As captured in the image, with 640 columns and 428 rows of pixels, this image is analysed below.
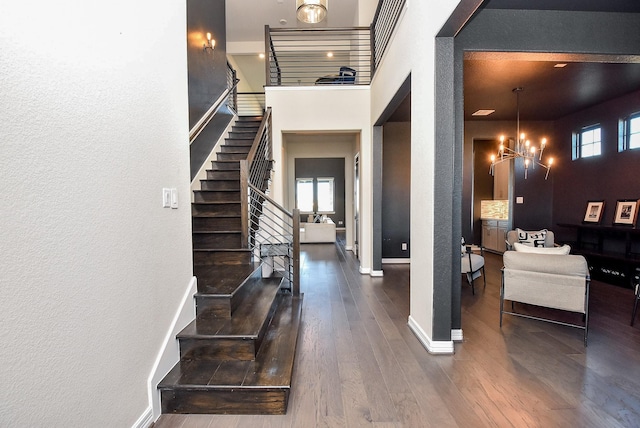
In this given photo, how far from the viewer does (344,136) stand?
8133mm

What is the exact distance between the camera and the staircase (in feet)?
5.74

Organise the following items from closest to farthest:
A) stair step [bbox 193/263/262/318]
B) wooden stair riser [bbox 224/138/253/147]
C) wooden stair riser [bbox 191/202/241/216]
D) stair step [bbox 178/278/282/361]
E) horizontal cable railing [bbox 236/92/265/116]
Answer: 1. stair step [bbox 178/278/282/361]
2. stair step [bbox 193/263/262/318]
3. wooden stair riser [bbox 191/202/241/216]
4. wooden stair riser [bbox 224/138/253/147]
5. horizontal cable railing [bbox 236/92/265/116]

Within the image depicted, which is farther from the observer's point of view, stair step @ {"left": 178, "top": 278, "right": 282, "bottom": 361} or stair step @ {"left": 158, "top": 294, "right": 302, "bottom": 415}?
stair step @ {"left": 178, "top": 278, "right": 282, "bottom": 361}

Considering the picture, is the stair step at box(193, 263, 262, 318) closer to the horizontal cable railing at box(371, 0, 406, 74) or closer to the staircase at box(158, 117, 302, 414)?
the staircase at box(158, 117, 302, 414)

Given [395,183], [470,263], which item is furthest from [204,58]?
[470,263]

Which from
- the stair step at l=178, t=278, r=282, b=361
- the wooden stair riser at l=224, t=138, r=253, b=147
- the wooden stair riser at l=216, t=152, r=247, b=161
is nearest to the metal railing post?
the stair step at l=178, t=278, r=282, b=361

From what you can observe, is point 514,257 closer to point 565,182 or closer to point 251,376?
point 251,376

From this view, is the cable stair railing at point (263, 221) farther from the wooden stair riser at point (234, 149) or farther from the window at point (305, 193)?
the window at point (305, 193)

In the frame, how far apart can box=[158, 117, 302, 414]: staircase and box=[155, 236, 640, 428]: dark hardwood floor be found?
0.37 ft

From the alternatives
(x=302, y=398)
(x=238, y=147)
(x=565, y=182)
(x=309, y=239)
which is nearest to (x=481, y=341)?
(x=302, y=398)

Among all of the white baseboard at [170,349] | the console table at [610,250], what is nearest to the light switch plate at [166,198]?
the white baseboard at [170,349]

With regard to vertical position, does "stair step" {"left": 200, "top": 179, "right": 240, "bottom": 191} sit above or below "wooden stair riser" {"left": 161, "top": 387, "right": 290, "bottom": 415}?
above

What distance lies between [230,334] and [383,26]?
462 cm

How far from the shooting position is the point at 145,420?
1.60m
